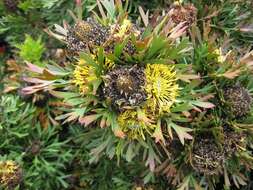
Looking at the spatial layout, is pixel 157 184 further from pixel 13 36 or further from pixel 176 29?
pixel 13 36

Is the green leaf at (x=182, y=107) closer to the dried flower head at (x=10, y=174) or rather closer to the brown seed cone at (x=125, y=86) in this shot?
the brown seed cone at (x=125, y=86)

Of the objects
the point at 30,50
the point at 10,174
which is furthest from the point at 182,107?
the point at 30,50

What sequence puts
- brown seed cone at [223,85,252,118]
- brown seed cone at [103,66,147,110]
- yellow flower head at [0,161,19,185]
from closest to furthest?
brown seed cone at [103,66,147,110] → brown seed cone at [223,85,252,118] → yellow flower head at [0,161,19,185]

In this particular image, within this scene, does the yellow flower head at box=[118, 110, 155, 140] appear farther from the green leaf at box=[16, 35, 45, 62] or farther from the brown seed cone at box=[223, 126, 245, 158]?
the green leaf at box=[16, 35, 45, 62]

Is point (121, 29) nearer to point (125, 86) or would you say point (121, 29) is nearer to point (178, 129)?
point (125, 86)

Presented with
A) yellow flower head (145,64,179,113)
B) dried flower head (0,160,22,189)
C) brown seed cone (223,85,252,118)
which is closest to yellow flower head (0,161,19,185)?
dried flower head (0,160,22,189)

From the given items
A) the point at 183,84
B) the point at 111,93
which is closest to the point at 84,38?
the point at 111,93
